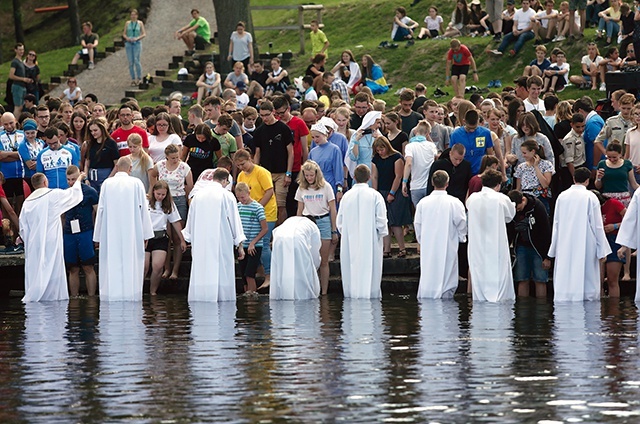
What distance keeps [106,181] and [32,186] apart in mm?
1991

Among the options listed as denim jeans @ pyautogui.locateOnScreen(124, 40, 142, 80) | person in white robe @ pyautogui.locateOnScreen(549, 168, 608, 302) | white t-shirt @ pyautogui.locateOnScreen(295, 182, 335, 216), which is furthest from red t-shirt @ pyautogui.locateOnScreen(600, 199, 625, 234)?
denim jeans @ pyautogui.locateOnScreen(124, 40, 142, 80)

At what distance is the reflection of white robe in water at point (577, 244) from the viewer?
1852cm

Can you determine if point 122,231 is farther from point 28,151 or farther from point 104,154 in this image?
point 28,151

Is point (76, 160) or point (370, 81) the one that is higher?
point (370, 81)

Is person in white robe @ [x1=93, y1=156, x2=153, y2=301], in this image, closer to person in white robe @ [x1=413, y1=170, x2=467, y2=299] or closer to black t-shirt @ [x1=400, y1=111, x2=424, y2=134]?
person in white robe @ [x1=413, y1=170, x2=467, y2=299]

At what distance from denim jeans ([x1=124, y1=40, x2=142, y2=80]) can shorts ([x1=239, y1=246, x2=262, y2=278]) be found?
18.6 metres

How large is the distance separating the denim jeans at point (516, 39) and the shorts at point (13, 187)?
14.6 meters

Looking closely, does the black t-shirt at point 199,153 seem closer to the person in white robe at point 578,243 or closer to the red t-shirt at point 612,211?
the person in white robe at point 578,243

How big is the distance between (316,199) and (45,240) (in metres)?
3.57

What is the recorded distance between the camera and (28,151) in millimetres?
21328

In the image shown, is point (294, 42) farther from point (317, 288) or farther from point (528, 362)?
point (528, 362)

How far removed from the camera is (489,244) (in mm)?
18844

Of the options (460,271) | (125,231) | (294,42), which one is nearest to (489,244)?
(460,271)

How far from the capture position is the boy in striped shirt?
19.6 meters
